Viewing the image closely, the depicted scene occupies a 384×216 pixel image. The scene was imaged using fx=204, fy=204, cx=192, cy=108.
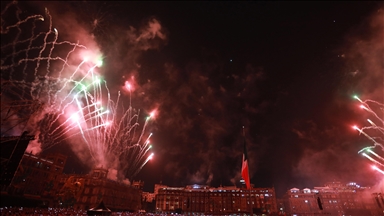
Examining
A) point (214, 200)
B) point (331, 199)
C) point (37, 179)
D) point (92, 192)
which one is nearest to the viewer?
point (37, 179)

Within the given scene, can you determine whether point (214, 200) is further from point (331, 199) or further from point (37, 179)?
point (37, 179)

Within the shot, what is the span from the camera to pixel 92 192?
5959 centimetres

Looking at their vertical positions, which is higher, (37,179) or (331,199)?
(331,199)

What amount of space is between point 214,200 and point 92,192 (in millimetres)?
60122

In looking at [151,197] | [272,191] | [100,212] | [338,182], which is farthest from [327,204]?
[100,212]

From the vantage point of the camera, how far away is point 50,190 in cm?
5025

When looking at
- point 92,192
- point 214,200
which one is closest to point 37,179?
point 92,192

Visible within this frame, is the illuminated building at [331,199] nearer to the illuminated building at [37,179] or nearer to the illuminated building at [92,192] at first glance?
the illuminated building at [92,192]

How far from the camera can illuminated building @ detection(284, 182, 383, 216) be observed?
9444cm

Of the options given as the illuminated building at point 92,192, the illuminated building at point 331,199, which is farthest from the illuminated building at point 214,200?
the illuminated building at point 92,192

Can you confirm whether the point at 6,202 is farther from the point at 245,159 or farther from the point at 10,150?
the point at 245,159

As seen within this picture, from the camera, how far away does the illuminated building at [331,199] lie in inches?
3718

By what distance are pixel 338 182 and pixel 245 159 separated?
113291 mm

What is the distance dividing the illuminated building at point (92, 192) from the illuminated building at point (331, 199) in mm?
75149
